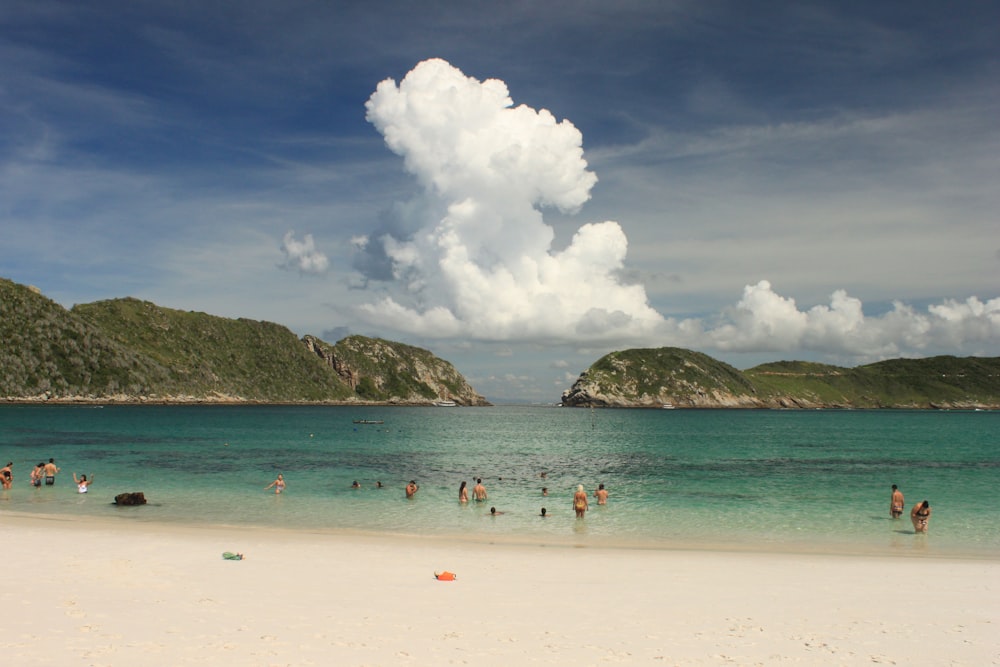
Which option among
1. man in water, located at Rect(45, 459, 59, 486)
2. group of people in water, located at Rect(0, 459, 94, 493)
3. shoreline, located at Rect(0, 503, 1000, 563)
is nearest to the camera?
shoreline, located at Rect(0, 503, 1000, 563)

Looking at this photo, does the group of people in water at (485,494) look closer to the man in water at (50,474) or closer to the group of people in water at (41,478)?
the group of people in water at (41,478)

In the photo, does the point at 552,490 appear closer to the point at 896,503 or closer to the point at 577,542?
the point at 577,542

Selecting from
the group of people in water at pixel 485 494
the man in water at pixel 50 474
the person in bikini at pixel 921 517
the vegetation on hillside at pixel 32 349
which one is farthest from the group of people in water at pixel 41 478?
the vegetation on hillside at pixel 32 349

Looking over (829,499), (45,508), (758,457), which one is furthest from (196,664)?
(758,457)

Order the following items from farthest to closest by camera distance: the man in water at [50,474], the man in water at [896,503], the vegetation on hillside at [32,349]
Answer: the vegetation on hillside at [32,349] < the man in water at [50,474] < the man in water at [896,503]

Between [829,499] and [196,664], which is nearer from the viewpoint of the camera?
[196,664]

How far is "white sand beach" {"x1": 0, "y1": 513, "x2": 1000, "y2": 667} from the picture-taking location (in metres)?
12.4

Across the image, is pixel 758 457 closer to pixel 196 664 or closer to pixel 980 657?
pixel 980 657

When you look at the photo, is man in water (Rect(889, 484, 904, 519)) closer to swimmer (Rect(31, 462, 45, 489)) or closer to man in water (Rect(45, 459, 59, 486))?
man in water (Rect(45, 459, 59, 486))

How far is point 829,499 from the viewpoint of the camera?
40344 mm

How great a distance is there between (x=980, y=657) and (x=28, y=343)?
23127cm

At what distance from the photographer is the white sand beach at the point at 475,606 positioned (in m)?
12.4

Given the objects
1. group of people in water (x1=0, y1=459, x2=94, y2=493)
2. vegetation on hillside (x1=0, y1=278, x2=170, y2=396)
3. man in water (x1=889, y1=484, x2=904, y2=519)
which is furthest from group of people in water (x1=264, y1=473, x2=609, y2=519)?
vegetation on hillside (x1=0, y1=278, x2=170, y2=396)

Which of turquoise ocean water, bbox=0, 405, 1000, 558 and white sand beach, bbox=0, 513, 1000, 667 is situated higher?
white sand beach, bbox=0, 513, 1000, 667
